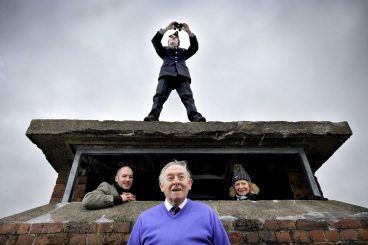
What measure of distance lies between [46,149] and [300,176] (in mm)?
3154

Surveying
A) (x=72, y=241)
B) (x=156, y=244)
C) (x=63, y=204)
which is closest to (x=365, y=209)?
(x=156, y=244)

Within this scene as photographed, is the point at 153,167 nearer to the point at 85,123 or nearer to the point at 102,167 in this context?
the point at 102,167

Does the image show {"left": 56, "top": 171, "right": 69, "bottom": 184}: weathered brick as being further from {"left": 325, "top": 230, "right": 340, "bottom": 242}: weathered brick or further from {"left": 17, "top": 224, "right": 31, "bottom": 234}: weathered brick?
{"left": 325, "top": 230, "right": 340, "bottom": 242}: weathered brick

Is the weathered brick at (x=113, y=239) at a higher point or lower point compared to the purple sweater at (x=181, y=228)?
higher

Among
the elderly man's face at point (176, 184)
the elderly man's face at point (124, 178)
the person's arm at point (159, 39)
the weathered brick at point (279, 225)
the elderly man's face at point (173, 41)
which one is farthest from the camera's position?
the elderly man's face at point (173, 41)

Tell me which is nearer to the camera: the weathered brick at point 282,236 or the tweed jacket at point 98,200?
the weathered brick at point 282,236

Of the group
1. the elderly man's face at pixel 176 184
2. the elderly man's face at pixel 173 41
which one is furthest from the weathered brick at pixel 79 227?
the elderly man's face at pixel 173 41

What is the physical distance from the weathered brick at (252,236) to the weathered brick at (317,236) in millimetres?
458

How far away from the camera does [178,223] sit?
1674 millimetres

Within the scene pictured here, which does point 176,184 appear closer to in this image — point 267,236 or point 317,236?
point 267,236

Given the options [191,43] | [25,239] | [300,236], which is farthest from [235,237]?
[191,43]

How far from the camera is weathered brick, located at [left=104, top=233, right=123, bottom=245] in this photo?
2162 millimetres

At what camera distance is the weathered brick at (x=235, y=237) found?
86.4 inches

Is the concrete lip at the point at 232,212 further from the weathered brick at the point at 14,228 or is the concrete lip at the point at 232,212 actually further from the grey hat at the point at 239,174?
the grey hat at the point at 239,174
